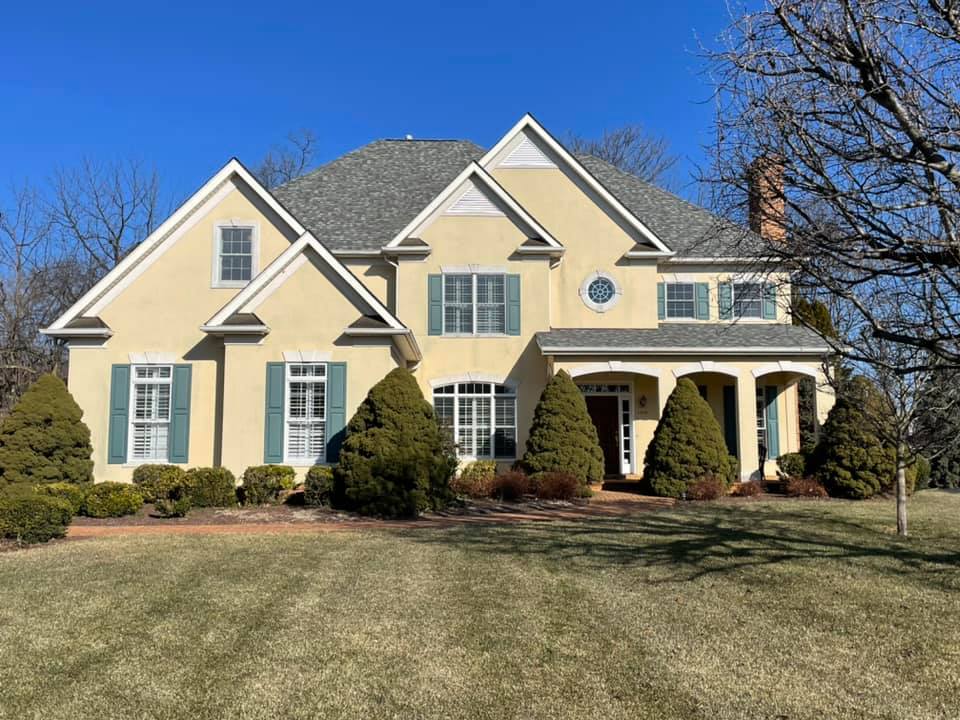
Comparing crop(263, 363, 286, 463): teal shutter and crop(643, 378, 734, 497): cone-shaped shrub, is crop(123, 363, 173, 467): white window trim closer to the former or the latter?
crop(263, 363, 286, 463): teal shutter

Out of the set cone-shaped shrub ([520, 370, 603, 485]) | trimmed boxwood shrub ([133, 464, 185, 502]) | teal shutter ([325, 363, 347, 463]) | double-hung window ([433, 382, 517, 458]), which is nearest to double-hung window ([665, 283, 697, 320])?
cone-shaped shrub ([520, 370, 603, 485])

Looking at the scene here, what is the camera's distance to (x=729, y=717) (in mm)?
4441

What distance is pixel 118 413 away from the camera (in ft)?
53.3

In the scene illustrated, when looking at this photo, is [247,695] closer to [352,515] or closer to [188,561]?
[188,561]

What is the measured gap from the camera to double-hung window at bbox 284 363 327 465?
15578mm

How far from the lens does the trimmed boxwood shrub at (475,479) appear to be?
15430 mm

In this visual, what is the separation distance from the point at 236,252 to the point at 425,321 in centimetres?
489

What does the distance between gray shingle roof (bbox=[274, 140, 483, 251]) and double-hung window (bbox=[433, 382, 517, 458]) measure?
4494 millimetres

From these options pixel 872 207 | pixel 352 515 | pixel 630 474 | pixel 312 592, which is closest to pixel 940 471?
pixel 630 474

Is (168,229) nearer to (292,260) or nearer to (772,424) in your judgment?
(292,260)

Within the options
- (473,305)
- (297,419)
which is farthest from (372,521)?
(473,305)

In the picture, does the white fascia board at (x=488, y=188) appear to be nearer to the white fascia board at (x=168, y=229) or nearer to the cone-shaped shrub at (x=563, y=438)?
the white fascia board at (x=168, y=229)

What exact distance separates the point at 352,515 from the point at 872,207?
33.0ft

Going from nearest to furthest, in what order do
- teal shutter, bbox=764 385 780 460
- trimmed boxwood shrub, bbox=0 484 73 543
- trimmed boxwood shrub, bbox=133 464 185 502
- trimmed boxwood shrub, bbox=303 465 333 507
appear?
1. trimmed boxwood shrub, bbox=0 484 73 543
2. trimmed boxwood shrub, bbox=303 465 333 507
3. trimmed boxwood shrub, bbox=133 464 185 502
4. teal shutter, bbox=764 385 780 460
